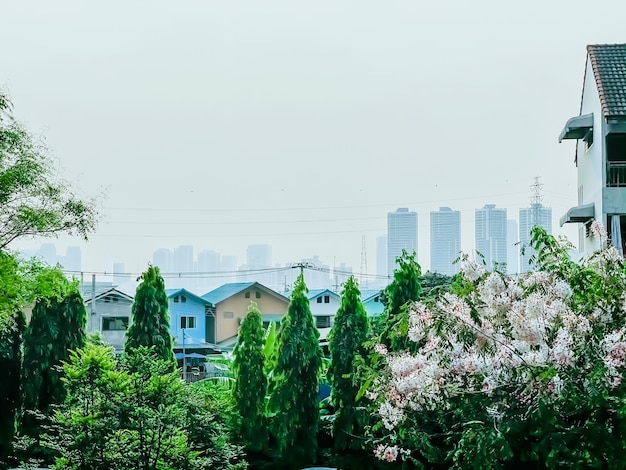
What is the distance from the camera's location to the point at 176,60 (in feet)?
28.4

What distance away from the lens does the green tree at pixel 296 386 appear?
23.0 feet

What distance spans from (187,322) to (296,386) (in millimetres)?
14771

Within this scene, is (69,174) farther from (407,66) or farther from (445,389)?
(445,389)

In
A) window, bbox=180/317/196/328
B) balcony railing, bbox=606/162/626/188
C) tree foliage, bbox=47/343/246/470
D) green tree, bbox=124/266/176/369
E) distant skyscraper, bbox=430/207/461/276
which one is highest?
distant skyscraper, bbox=430/207/461/276

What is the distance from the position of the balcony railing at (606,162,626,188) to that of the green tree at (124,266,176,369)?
17.7ft

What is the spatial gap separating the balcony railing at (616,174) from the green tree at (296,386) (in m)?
4.48

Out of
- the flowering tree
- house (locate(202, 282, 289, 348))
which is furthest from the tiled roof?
house (locate(202, 282, 289, 348))

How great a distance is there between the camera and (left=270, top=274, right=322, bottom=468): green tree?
7.00 m

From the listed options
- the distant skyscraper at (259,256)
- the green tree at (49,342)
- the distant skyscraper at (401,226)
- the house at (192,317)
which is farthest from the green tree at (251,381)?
the distant skyscraper at (259,256)

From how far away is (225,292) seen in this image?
22.0 meters

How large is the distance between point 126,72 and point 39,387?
3.51 metres

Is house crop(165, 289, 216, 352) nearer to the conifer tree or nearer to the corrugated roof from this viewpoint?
the corrugated roof

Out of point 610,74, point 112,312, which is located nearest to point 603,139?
point 610,74

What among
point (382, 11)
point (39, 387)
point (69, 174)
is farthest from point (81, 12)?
point (39, 387)
